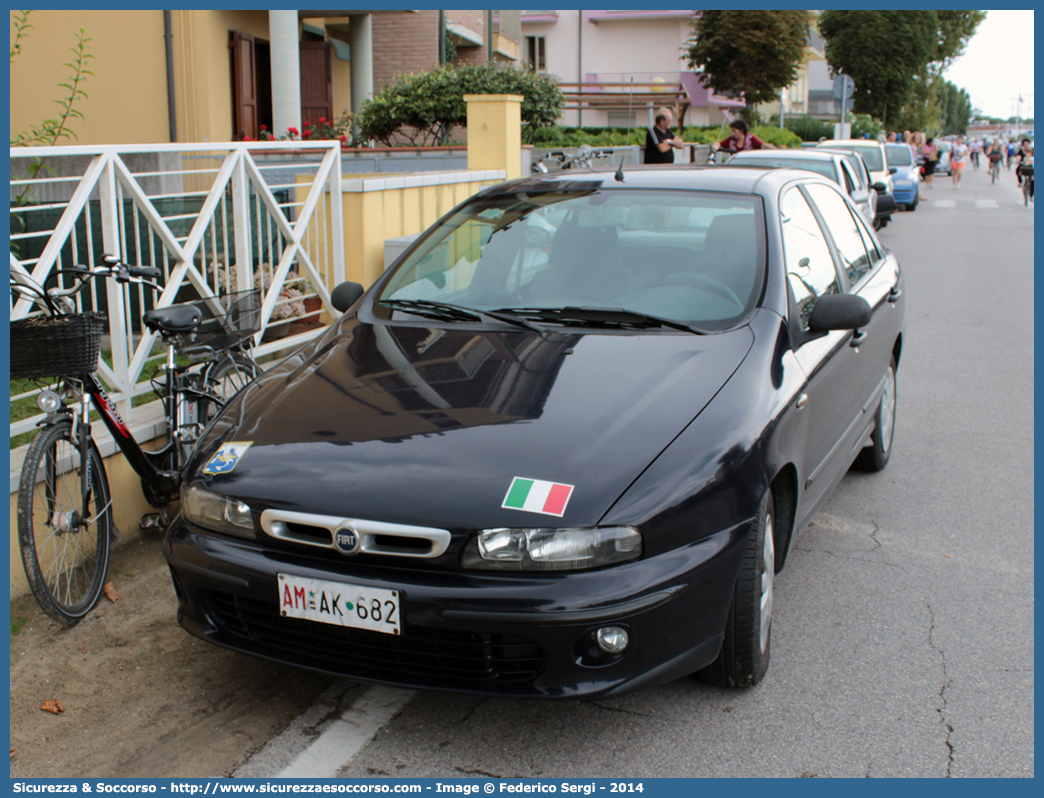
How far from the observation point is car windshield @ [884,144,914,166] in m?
27.7

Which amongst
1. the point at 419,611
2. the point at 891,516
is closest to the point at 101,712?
the point at 419,611

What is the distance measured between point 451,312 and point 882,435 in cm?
276

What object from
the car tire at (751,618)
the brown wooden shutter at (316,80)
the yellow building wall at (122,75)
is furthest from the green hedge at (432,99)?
the car tire at (751,618)

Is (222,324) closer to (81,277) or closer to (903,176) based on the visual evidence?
(81,277)

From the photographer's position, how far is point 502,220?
4.50m

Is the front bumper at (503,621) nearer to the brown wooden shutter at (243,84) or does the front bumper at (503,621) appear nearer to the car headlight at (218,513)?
the car headlight at (218,513)

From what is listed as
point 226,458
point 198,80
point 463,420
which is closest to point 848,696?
point 463,420

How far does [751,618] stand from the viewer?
10.2 feet

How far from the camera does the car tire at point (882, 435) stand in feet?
18.0

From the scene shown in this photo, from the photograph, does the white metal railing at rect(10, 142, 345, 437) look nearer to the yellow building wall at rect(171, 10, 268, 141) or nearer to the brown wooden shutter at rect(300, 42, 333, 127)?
the yellow building wall at rect(171, 10, 268, 141)

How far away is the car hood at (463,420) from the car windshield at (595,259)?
0.88ft

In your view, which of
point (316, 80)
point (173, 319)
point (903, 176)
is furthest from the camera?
point (903, 176)

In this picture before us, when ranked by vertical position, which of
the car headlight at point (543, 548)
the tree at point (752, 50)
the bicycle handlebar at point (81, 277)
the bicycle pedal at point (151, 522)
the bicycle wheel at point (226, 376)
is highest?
the tree at point (752, 50)

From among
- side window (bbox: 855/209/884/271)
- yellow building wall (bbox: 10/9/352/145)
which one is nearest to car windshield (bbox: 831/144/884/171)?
yellow building wall (bbox: 10/9/352/145)
